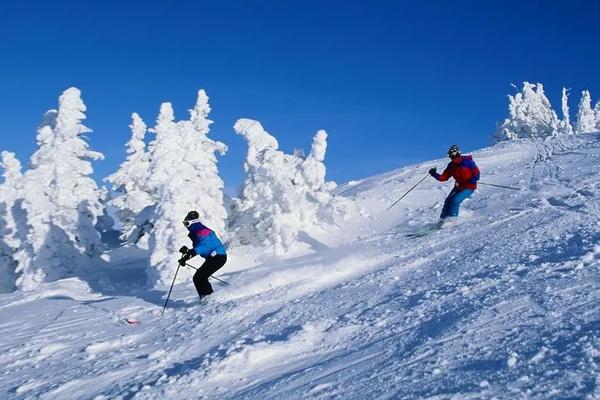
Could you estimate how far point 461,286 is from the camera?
23.2 ft

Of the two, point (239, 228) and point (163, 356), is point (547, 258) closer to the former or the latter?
point (163, 356)

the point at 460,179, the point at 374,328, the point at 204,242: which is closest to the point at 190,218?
the point at 204,242

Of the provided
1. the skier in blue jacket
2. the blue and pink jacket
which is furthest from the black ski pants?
the blue and pink jacket

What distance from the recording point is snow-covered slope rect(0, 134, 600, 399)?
4.36 m

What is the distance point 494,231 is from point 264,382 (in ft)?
23.3

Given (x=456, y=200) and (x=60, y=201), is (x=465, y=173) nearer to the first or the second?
(x=456, y=200)

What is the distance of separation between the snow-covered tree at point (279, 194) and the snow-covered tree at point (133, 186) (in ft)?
23.6

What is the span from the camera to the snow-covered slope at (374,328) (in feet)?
14.3

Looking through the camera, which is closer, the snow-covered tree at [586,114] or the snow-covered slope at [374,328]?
the snow-covered slope at [374,328]

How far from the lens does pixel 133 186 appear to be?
29219 mm

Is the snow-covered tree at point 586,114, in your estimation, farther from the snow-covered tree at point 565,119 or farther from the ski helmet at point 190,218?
the ski helmet at point 190,218

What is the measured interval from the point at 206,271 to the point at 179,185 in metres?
9.83

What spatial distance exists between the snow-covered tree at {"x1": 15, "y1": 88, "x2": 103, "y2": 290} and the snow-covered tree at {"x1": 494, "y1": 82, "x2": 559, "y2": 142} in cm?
5556

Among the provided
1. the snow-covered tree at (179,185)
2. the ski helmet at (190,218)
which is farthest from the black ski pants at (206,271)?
the snow-covered tree at (179,185)
